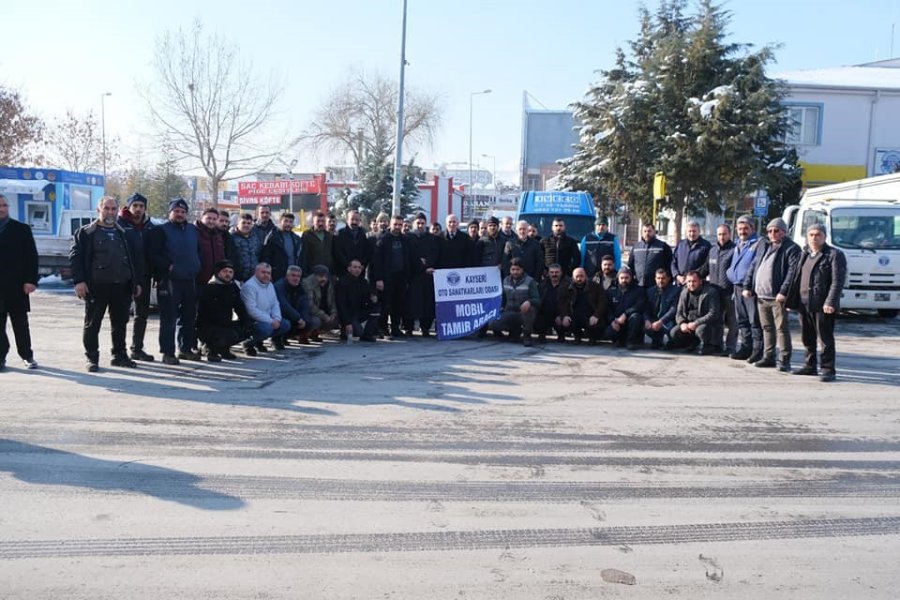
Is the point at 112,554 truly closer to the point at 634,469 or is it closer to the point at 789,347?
the point at 634,469

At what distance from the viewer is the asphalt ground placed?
4.12 meters

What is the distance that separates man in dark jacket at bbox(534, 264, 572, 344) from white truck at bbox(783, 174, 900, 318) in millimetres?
6034

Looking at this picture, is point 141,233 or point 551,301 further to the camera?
point 551,301

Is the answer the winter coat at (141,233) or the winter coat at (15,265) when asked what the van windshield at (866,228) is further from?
the winter coat at (15,265)

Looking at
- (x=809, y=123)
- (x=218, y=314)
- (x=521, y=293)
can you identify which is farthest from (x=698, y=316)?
(x=809, y=123)

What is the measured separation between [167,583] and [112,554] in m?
0.53

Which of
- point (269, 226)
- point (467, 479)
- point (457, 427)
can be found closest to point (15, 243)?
point (269, 226)

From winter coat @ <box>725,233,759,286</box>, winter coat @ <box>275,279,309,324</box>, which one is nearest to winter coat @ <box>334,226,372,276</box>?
winter coat @ <box>275,279,309,324</box>

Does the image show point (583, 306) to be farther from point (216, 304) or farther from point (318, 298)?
point (216, 304)

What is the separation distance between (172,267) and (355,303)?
3.22 m

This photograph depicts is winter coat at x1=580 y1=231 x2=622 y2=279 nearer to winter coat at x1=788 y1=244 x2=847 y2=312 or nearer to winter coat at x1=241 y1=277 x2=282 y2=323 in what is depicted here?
winter coat at x1=788 y1=244 x2=847 y2=312

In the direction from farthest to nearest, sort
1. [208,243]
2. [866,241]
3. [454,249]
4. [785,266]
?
[866,241], [454,249], [208,243], [785,266]

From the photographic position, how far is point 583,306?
12.4 m

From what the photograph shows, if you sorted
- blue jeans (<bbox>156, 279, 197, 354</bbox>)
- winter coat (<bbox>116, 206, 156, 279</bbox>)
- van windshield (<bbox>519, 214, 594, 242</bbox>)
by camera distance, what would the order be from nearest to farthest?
1. winter coat (<bbox>116, 206, 156, 279</bbox>)
2. blue jeans (<bbox>156, 279, 197, 354</bbox>)
3. van windshield (<bbox>519, 214, 594, 242</bbox>)
